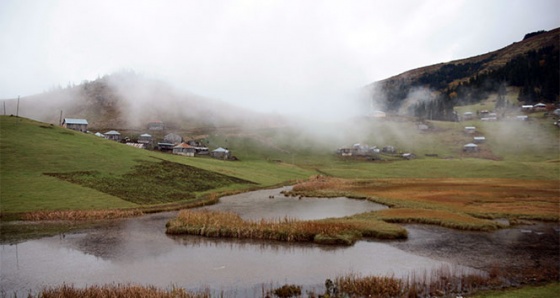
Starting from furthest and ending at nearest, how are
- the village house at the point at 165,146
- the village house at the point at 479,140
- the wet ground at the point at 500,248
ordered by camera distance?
the village house at the point at 479,140 < the village house at the point at 165,146 < the wet ground at the point at 500,248

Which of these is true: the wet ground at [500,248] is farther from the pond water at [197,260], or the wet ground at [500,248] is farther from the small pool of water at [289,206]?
the small pool of water at [289,206]

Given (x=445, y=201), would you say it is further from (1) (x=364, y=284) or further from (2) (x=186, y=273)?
(2) (x=186, y=273)

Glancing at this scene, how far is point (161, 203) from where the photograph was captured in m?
64.1

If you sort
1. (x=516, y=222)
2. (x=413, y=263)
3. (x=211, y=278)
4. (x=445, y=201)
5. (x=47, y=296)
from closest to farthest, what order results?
1. (x=47, y=296)
2. (x=211, y=278)
3. (x=413, y=263)
4. (x=516, y=222)
5. (x=445, y=201)

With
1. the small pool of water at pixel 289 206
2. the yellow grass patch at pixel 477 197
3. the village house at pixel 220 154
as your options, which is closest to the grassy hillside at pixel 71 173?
the small pool of water at pixel 289 206

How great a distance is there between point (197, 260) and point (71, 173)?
162 ft

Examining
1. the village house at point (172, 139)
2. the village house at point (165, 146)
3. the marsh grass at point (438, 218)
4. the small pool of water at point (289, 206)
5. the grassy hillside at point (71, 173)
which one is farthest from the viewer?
the village house at point (172, 139)

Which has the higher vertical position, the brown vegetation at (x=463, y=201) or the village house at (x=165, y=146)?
the village house at (x=165, y=146)

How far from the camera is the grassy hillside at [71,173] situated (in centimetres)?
5690

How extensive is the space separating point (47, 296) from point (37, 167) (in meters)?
56.9

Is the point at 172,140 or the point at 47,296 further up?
the point at 172,140

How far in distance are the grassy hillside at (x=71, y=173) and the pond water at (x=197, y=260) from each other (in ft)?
54.2

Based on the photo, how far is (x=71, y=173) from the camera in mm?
70062

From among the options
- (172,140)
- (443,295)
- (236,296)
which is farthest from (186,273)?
(172,140)
